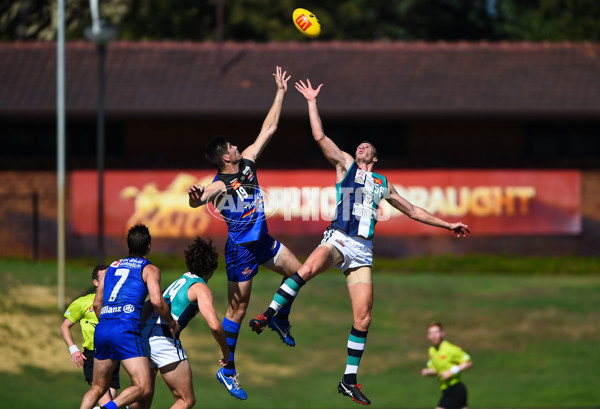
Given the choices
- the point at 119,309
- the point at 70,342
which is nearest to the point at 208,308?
the point at 119,309

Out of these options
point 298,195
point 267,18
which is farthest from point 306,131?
point 267,18

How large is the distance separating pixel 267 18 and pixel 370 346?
26.4 meters

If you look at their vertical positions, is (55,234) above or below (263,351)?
above

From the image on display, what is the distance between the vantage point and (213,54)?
41.3m

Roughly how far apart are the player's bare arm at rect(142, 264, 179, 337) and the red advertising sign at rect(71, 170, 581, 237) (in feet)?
78.6

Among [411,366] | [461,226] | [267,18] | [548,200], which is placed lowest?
[461,226]

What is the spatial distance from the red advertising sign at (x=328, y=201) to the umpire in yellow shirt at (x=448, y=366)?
15251 mm

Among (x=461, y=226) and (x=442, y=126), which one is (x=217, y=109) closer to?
(x=442, y=126)

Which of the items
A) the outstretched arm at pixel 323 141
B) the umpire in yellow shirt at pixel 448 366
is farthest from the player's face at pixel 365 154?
the umpire in yellow shirt at pixel 448 366

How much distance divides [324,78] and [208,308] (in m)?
26.9

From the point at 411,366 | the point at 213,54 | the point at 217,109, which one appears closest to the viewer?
the point at 411,366

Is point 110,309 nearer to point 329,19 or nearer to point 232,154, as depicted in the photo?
point 232,154

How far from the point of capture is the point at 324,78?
39531 millimetres

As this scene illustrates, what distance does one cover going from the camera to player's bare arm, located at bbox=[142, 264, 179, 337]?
13.2 m
